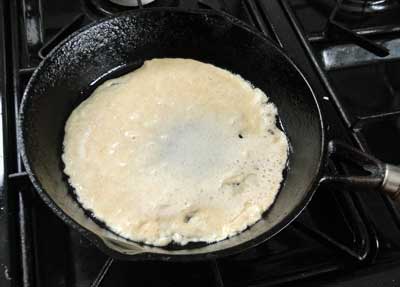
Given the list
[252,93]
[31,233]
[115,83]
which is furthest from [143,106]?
[31,233]

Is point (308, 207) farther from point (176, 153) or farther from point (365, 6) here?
point (365, 6)

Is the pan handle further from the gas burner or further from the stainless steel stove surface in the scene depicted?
the gas burner

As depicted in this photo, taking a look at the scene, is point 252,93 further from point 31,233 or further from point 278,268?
point 31,233

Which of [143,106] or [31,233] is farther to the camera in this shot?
[143,106]

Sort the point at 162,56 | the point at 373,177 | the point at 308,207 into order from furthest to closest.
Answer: the point at 162,56, the point at 308,207, the point at 373,177

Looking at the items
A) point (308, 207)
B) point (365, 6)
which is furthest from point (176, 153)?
point (365, 6)

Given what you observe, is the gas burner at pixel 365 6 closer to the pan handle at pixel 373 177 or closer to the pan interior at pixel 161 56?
the pan interior at pixel 161 56

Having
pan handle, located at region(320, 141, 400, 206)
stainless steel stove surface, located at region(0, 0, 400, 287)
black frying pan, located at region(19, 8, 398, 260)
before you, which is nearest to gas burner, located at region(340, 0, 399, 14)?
stainless steel stove surface, located at region(0, 0, 400, 287)
